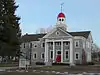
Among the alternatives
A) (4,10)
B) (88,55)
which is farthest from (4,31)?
(88,55)

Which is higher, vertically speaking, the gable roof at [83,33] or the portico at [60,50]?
the gable roof at [83,33]

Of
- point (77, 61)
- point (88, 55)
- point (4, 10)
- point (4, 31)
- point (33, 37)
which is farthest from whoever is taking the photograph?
point (33, 37)

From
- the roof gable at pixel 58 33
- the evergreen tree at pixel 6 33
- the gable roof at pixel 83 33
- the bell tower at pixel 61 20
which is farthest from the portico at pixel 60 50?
the evergreen tree at pixel 6 33

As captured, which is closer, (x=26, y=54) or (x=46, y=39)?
(x=46, y=39)

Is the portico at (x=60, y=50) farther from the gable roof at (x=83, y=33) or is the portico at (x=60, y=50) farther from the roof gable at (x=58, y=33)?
the gable roof at (x=83, y=33)

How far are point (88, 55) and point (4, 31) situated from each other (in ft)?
158

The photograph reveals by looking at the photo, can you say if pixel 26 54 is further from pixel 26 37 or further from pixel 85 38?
pixel 85 38


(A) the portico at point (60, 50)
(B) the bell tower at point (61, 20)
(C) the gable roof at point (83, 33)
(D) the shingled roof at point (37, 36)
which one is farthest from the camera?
(B) the bell tower at point (61, 20)

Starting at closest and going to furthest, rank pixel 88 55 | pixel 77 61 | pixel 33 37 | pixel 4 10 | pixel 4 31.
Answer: pixel 4 31 → pixel 4 10 → pixel 77 61 → pixel 88 55 → pixel 33 37

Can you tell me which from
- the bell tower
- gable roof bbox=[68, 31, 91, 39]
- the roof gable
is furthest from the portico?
the bell tower

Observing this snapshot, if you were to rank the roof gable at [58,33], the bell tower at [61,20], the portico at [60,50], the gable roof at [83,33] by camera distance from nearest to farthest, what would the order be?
the portico at [60,50] → the roof gable at [58,33] → the gable roof at [83,33] → the bell tower at [61,20]

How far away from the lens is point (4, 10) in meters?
33.0

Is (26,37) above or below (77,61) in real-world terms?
above

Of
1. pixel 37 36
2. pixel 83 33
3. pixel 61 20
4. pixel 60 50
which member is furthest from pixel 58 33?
pixel 37 36
